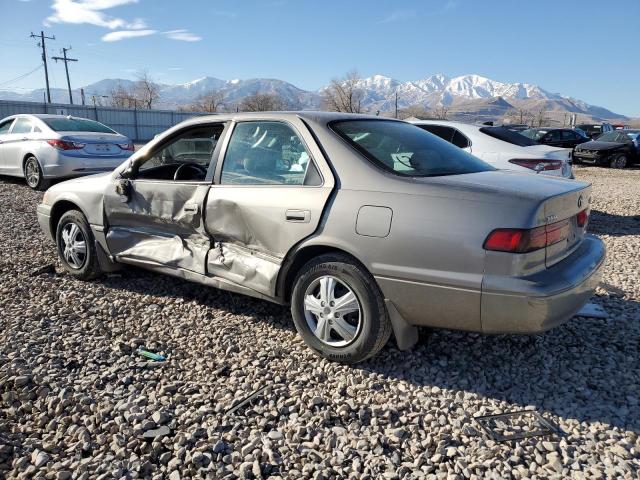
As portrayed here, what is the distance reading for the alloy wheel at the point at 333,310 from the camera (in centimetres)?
309

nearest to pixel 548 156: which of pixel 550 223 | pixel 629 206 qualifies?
pixel 629 206

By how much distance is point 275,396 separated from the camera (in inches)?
114

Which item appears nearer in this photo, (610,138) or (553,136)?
(610,138)

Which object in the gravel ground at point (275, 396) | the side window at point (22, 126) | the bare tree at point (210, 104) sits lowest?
the gravel ground at point (275, 396)

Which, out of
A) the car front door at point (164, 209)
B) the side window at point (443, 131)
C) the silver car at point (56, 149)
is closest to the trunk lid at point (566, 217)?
the car front door at point (164, 209)

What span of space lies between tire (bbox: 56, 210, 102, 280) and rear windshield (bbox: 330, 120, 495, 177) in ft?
8.53

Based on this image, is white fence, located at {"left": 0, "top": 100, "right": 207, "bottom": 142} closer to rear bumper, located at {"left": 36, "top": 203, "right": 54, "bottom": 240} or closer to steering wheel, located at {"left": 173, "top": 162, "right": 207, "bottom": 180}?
rear bumper, located at {"left": 36, "top": 203, "right": 54, "bottom": 240}

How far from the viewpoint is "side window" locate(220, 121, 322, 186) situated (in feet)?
11.1

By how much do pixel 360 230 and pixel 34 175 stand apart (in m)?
9.22

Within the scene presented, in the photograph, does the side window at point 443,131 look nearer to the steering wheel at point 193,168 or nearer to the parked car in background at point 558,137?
the steering wheel at point 193,168

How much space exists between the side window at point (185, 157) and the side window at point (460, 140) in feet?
13.6

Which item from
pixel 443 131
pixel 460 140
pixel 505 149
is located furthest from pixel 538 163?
pixel 443 131

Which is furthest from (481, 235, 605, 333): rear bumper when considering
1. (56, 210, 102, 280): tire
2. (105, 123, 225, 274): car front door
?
(56, 210, 102, 280): tire

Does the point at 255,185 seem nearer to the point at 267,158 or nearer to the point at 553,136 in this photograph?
the point at 267,158
